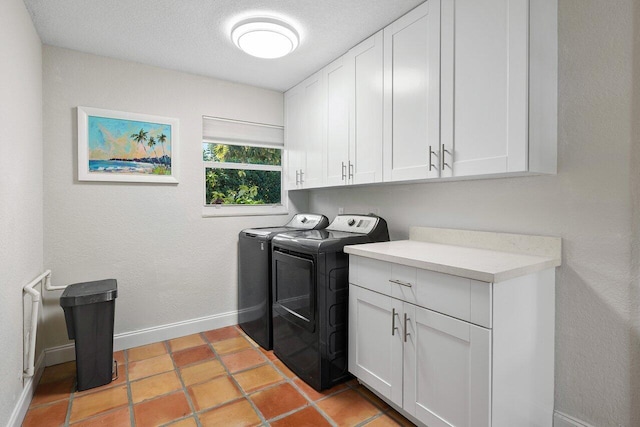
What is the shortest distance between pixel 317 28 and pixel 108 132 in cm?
183

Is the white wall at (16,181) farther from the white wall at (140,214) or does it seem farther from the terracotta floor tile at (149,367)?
the terracotta floor tile at (149,367)

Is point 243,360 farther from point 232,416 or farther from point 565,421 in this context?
point 565,421

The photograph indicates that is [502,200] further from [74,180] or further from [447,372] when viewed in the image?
[74,180]

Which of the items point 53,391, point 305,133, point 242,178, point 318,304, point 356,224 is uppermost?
point 305,133

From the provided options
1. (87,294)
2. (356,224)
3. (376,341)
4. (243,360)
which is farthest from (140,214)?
(376,341)

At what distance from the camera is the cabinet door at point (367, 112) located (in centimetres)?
217

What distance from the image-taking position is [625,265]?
1.38m

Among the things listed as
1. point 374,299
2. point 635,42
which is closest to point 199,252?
point 374,299

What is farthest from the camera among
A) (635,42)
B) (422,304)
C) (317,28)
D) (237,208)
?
(237,208)

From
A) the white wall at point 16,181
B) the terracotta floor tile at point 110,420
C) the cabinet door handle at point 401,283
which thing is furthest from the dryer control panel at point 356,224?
the white wall at point 16,181

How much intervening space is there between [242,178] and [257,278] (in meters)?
1.09

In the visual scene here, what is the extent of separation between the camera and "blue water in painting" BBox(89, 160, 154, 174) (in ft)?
8.27

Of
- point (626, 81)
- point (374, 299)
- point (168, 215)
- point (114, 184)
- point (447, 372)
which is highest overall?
point (626, 81)

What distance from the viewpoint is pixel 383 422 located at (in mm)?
1730
